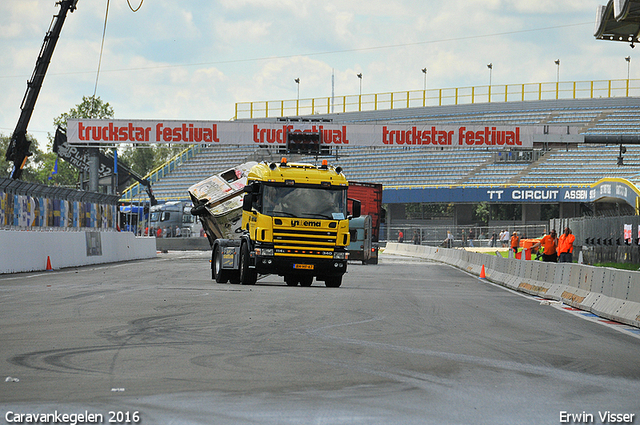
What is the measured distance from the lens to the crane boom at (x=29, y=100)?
41188 millimetres

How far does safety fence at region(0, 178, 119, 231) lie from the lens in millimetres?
25953

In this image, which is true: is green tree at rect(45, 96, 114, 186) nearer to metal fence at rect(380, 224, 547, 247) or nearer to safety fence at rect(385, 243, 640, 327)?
metal fence at rect(380, 224, 547, 247)

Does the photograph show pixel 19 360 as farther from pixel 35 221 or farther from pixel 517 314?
pixel 35 221

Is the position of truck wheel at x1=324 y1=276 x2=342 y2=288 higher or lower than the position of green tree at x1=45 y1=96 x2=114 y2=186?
lower

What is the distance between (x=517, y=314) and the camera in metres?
14.6

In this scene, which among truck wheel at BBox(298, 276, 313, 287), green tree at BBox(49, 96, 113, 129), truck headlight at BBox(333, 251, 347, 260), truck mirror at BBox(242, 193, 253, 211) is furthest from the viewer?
green tree at BBox(49, 96, 113, 129)

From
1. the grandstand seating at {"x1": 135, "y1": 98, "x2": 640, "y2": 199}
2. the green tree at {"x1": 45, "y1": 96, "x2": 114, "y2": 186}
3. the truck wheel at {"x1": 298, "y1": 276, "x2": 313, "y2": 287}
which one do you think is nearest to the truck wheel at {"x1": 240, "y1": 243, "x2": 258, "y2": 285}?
the truck wheel at {"x1": 298, "y1": 276, "x2": 313, "y2": 287}

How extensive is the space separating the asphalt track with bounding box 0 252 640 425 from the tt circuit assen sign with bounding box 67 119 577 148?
32453mm

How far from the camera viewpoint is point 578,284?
1759 cm

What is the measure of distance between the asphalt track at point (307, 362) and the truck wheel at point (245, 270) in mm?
5394

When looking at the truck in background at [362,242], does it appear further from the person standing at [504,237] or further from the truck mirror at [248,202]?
the person standing at [504,237]

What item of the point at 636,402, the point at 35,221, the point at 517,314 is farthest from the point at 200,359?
the point at 35,221

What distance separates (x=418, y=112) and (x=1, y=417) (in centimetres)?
7143

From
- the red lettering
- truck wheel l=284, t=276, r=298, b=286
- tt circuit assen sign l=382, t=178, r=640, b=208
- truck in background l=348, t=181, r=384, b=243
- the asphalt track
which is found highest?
the red lettering
